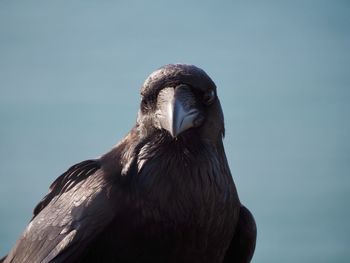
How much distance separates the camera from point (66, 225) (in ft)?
11.1

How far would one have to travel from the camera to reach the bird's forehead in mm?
A: 3432

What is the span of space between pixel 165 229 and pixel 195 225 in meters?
0.18

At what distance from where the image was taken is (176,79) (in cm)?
343

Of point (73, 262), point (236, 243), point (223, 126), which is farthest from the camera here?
point (236, 243)

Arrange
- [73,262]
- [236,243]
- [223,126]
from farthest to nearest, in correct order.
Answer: [236,243] < [223,126] < [73,262]

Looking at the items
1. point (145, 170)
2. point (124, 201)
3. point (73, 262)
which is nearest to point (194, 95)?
point (145, 170)

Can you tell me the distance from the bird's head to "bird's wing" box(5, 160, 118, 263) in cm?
44

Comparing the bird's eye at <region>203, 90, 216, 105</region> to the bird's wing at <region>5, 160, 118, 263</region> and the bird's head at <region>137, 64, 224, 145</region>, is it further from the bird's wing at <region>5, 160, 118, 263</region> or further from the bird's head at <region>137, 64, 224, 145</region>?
the bird's wing at <region>5, 160, 118, 263</region>

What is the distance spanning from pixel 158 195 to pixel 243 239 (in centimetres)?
93

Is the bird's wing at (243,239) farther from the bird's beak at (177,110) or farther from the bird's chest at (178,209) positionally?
the bird's beak at (177,110)

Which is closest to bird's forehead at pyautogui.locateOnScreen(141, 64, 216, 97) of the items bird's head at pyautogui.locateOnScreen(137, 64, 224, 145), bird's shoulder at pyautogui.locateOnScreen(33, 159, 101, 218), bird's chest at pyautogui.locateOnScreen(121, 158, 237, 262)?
bird's head at pyautogui.locateOnScreen(137, 64, 224, 145)

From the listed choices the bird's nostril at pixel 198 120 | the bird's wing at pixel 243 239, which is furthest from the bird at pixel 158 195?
the bird's wing at pixel 243 239

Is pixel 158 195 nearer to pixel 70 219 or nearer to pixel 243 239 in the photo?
pixel 70 219

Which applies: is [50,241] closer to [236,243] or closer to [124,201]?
[124,201]
